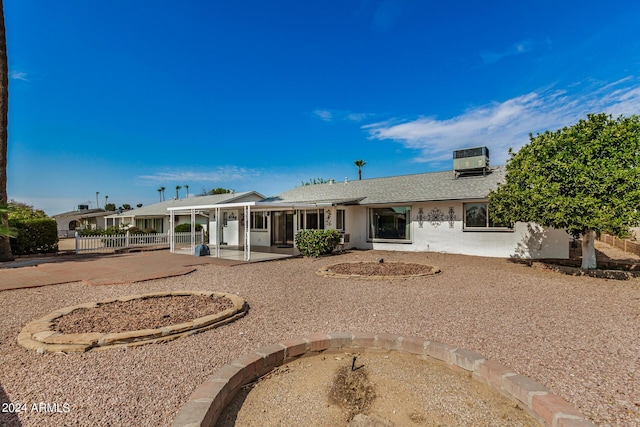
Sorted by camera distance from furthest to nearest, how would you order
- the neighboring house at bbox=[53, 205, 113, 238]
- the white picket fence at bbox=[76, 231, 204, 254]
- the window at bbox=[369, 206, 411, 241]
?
the neighboring house at bbox=[53, 205, 113, 238]
the white picket fence at bbox=[76, 231, 204, 254]
the window at bbox=[369, 206, 411, 241]

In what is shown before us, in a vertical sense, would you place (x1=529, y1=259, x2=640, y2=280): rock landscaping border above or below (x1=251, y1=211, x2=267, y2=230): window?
below

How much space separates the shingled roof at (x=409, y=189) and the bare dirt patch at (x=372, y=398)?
37.3 ft

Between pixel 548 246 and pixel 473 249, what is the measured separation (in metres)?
2.76

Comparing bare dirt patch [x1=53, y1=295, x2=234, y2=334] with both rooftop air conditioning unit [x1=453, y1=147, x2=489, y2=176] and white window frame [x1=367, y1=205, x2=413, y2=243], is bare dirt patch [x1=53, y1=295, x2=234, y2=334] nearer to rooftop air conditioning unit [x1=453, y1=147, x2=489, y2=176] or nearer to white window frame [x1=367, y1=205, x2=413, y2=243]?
white window frame [x1=367, y1=205, x2=413, y2=243]

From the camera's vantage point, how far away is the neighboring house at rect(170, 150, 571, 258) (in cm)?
1320

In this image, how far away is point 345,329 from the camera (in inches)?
195

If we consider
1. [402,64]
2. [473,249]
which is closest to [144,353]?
[473,249]

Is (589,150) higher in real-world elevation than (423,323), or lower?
higher

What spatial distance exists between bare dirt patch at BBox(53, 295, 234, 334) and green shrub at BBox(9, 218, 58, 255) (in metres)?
13.6

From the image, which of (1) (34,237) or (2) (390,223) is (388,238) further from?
(1) (34,237)

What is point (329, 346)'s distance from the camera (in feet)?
14.4

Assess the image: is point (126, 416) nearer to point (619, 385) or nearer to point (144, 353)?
point (144, 353)

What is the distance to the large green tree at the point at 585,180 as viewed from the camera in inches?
335

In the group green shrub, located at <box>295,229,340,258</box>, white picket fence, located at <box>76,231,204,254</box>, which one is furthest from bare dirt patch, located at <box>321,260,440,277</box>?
white picket fence, located at <box>76,231,204,254</box>
